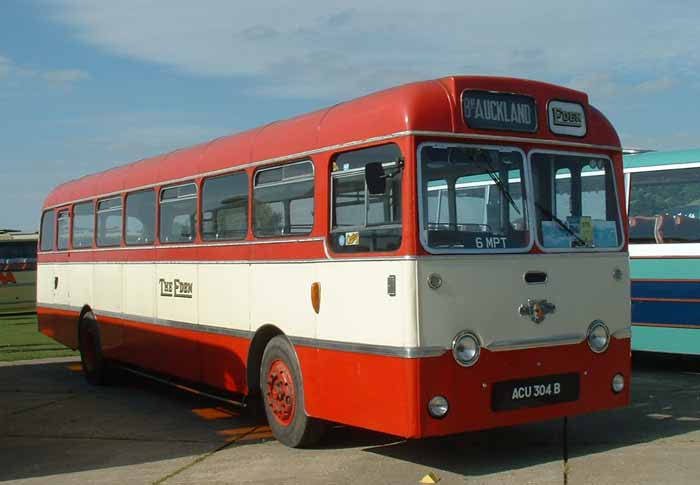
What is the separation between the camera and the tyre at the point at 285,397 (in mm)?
8469

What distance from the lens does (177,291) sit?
11172 mm

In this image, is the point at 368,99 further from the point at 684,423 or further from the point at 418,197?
the point at 684,423

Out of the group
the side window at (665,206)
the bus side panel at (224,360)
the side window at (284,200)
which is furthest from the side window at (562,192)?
the side window at (665,206)

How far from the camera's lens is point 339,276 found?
7883 millimetres

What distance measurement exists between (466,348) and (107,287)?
24.0 feet

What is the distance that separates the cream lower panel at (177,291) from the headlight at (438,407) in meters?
4.17

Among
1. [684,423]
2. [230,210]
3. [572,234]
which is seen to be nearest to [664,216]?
[684,423]

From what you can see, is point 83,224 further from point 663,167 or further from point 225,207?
point 663,167

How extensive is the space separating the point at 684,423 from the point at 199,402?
562cm

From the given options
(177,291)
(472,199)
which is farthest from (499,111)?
(177,291)

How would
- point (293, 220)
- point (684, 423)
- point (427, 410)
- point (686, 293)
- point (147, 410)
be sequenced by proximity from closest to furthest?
point (427, 410), point (293, 220), point (684, 423), point (147, 410), point (686, 293)

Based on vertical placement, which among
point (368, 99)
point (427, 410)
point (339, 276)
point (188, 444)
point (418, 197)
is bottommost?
point (188, 444)

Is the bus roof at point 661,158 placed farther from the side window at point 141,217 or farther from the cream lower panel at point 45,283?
the cream lower panel at point 45,283

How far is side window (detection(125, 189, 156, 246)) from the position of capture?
12008 millimetres
